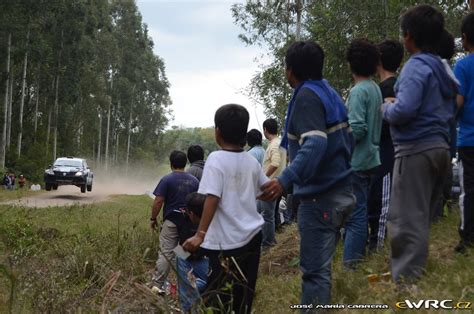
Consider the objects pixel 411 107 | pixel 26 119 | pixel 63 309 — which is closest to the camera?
pixel 411 107

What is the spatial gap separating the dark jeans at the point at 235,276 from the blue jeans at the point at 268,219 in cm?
357

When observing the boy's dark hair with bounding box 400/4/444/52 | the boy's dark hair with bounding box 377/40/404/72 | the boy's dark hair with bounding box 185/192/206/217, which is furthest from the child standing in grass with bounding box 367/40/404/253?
the boy's dark hair with bounding box 185/192/206/217

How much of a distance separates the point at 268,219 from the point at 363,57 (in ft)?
11.0

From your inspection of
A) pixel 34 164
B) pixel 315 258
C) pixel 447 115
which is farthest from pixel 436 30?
pixel 34 164

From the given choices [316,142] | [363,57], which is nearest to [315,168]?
[316,142]

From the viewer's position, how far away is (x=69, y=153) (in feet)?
171

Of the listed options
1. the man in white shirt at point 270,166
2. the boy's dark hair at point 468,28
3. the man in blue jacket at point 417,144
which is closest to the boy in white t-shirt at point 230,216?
the man in blue jacket at point 417,144

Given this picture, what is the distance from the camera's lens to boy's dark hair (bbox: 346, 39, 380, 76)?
502 centimetres

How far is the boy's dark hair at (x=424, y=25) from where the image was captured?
392 centimetres

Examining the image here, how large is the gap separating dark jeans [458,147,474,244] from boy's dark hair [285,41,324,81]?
135 cm

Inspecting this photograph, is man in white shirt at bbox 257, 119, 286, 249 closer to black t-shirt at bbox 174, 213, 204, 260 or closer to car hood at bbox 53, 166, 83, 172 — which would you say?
black t-shirt at bbox 174, 213, 204, 260

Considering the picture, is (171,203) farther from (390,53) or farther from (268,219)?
(390,53)

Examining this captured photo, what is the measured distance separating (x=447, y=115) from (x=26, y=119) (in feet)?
152

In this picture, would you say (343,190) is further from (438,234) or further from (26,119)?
(26,119)
